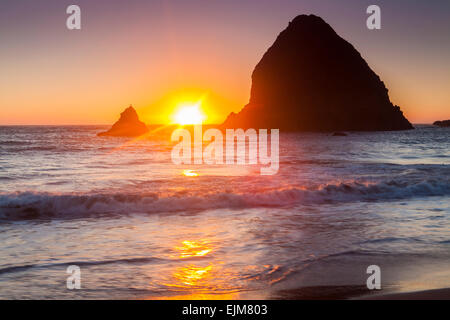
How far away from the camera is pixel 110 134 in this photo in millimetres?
86188

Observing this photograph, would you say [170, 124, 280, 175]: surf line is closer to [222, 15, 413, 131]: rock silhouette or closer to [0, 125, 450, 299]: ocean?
[0, 125, 450, 299]: ocean

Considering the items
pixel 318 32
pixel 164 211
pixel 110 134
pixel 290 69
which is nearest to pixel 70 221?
pixel 164 211

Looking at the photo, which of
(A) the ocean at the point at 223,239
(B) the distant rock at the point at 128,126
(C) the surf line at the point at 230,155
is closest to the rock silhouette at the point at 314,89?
(B) the distant rock at the point at 128,126

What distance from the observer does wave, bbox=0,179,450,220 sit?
11.9 metres

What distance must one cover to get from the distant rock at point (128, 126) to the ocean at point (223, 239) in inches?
2791

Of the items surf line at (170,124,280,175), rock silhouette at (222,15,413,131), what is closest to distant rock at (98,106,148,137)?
surf line at (170,124,280,175)

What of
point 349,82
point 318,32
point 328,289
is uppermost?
point 318,32

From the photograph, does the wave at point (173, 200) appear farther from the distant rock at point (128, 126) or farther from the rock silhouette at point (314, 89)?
the rock silhouette at point (314, 89)

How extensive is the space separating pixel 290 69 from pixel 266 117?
59.8ft

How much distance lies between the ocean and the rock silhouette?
112499 millimetres

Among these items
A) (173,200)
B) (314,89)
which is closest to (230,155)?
(173,200)

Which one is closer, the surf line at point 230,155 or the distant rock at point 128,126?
the surf line at point 230,155

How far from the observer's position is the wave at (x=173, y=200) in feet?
39.0
